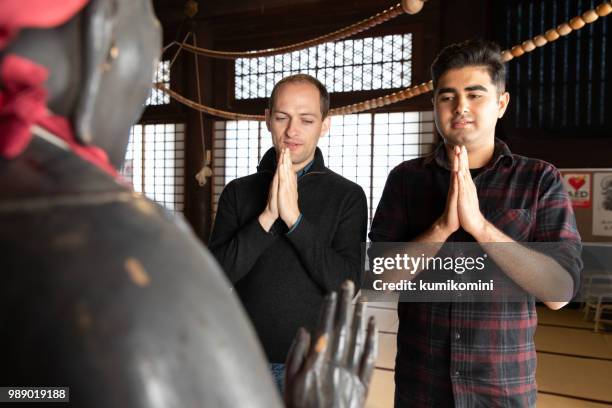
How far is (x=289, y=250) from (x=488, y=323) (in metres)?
0.60

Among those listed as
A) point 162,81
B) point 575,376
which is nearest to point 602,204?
point 575,376

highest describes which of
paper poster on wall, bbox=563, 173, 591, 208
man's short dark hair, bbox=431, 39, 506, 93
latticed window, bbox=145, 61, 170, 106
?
latticed window, bbox=145, 61, 170, 106

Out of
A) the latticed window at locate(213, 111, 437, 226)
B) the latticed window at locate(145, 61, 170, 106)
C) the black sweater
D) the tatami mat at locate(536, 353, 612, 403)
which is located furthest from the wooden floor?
the latticed window at locate(145, 61, 170, 106)

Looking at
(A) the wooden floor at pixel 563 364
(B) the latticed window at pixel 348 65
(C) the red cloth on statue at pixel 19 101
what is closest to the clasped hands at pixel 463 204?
(C) the red cloth on statue at pixel 19 101

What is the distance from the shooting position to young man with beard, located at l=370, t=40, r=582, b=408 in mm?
1299

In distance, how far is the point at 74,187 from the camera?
363 millimetres

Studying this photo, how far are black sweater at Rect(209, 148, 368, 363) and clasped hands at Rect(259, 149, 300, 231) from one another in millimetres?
29

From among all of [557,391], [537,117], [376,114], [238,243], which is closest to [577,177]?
[537,117]

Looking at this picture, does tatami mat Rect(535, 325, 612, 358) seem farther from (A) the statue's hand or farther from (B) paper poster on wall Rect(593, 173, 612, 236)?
(A) the statue's hand

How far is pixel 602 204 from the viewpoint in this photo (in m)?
5.27

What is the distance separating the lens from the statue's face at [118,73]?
0.40 metres

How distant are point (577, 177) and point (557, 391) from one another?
2.91 meters

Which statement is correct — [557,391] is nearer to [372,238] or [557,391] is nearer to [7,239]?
[372,238]

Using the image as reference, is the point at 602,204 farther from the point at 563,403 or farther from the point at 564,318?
the point at 563,403
